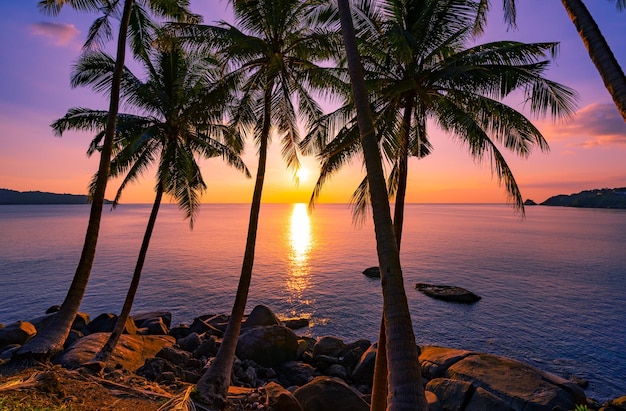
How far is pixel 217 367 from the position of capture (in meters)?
9.34

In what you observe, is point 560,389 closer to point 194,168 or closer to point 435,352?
point 435,352

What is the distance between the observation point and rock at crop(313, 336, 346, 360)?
53.4 ft

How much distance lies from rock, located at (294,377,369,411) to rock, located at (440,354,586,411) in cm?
307

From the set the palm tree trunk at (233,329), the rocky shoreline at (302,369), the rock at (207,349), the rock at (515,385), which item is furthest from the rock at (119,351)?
the rock at (515,385)

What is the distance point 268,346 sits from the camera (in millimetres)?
15125

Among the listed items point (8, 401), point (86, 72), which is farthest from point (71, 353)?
point (86, 72)

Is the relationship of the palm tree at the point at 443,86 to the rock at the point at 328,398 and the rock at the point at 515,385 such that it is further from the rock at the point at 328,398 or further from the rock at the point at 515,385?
the rock at the point at 515,385

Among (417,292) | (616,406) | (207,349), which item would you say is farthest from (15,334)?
(417,292)

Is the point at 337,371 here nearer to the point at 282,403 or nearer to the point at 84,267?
the point at 282,403

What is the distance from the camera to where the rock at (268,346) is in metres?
14.9

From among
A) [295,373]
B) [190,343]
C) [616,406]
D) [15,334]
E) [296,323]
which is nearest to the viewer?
[616,406]

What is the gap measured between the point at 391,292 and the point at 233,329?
677 cm

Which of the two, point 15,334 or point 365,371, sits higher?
point 15,334

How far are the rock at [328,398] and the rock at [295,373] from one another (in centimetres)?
382
